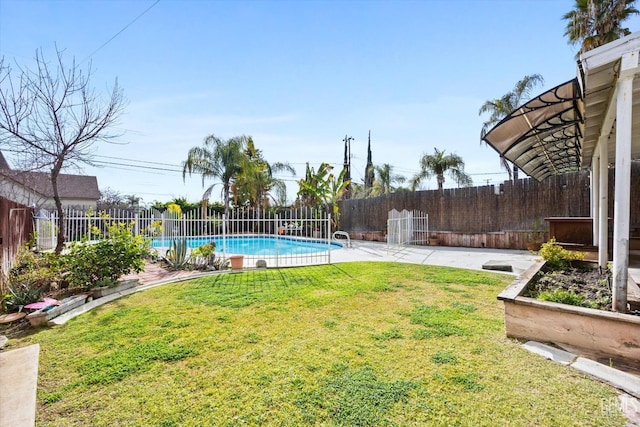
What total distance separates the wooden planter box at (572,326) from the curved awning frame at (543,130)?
3.73 m

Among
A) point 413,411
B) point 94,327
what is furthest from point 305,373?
point 94,327

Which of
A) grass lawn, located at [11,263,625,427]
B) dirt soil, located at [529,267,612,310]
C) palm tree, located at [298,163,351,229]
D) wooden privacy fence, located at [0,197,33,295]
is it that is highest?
palm tree, located at [298,163,351,229]

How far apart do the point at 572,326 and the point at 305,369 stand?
2.72 metres

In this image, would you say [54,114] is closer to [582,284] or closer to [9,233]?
[9,233]

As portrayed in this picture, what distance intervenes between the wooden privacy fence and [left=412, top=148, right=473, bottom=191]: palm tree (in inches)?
880

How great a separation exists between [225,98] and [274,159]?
29.1ft

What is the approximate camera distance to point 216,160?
20312 mm

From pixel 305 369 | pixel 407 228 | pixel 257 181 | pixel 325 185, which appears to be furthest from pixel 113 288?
pixel 257 181

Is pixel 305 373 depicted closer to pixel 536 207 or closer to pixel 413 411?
pixel 413 411

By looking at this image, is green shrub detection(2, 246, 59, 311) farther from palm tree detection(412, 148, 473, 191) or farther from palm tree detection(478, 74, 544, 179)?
palm tree detection(412, 148, 473, 191)

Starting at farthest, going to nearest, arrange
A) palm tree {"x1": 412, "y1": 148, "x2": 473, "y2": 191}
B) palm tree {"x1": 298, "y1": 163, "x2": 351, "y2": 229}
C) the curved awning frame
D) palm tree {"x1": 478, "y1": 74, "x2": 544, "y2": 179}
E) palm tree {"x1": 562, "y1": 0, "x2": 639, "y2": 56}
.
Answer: palm tree {"x1": 412, "y1": 148, "x2": 473, "y2": 191} < palm tree {"x1": 478, "y1": 74, "x2": 544, "y2": 179} < palm tree {"x1": 298, "y1": 163, "x2": 351, "y2": 229} < palm tree {"x1": 562, "y1": 0, "x2": 639, "y2": 56} < the curved awning frame

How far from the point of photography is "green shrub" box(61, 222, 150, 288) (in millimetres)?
5641

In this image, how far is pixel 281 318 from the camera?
4.23 m

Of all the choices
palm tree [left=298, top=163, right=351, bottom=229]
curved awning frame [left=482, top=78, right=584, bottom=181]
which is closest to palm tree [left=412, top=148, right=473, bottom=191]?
palm tree [left=298, top=163, right=351, bottom=229]
